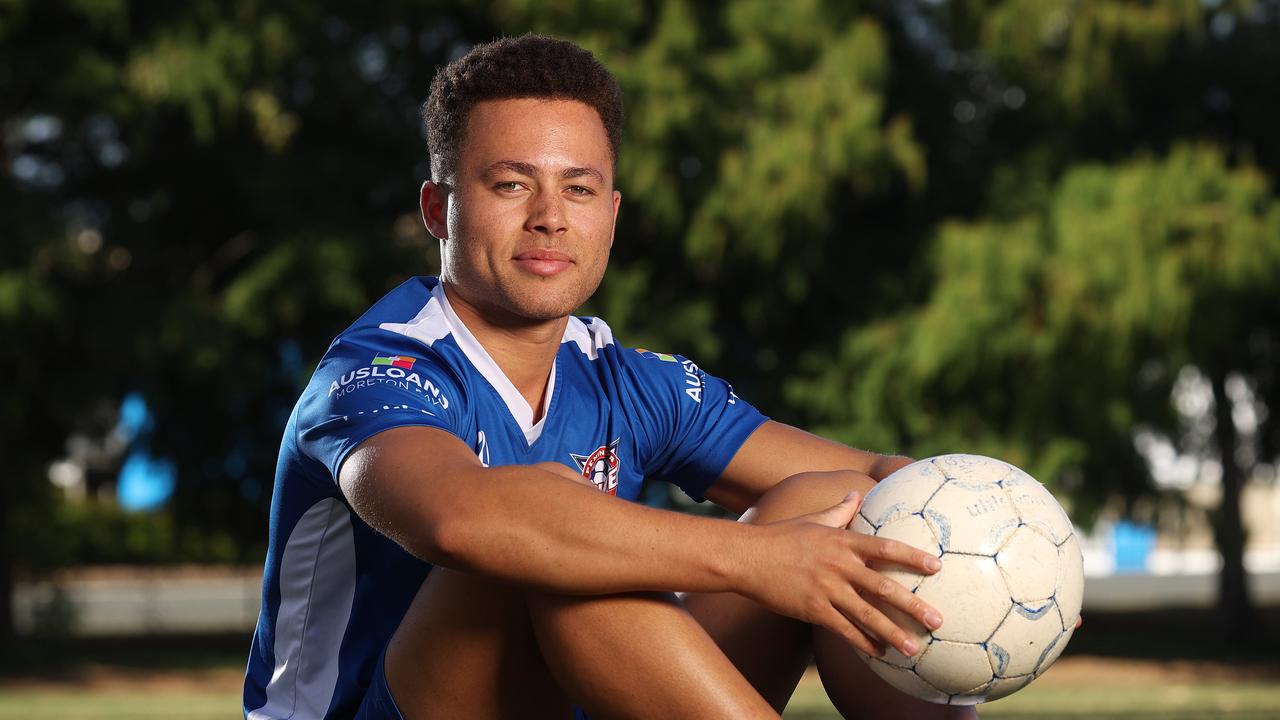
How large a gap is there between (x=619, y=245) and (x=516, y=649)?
1174cm

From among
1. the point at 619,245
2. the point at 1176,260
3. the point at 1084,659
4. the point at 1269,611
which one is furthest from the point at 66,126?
the point at 1269,611

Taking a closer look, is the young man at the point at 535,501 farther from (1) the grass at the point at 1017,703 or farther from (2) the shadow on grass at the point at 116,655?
(2) the shadow on grass at the point at 116,655

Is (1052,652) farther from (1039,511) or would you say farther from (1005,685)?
(1039,511)

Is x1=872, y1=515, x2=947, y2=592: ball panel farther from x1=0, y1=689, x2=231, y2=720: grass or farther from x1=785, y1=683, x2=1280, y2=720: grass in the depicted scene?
x1=0, y1=689, x2=231, y2=720: grass

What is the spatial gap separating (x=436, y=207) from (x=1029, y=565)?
1.50m

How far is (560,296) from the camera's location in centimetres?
317

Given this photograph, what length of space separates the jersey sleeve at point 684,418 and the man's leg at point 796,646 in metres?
0.43

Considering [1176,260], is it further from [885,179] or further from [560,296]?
[560,296]

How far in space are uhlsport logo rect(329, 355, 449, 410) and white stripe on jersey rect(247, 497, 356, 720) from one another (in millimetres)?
358

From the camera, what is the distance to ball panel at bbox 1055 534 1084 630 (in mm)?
2801

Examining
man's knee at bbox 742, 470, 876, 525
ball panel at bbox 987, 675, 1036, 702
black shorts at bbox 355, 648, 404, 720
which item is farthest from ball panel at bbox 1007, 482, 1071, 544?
black shorts at bbox 355, 648, 404, 720

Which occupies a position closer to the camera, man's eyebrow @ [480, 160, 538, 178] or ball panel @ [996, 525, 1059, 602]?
ball panel @ [996, 525, 1059, 602]

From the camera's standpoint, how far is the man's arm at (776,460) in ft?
11.5

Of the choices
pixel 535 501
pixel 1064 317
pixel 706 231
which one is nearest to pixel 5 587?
pixel 706 231
